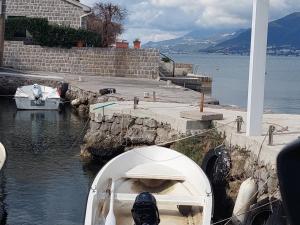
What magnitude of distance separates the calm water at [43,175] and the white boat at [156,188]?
197 centimetres

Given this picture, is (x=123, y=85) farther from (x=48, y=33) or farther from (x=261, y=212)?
(x=261, y=212)

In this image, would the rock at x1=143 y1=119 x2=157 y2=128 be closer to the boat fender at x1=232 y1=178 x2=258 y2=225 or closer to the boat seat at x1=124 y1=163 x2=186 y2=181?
the boat seat at x1=124 y1=163 x2=186 y2=181

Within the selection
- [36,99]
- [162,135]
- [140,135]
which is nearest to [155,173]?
[162,135]

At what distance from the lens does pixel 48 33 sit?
3738 cm

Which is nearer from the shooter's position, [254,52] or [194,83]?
[254,52]

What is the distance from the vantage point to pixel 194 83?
39.2m

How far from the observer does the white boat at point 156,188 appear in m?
9.19

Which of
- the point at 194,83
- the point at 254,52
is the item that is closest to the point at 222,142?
the point at 254,52

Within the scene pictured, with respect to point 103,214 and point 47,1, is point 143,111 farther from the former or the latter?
point 47,1

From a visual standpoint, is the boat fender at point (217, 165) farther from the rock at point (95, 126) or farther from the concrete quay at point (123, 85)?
the concrete quay at point (123, 85)

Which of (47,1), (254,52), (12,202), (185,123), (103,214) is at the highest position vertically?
(47,1)

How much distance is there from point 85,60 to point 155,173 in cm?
2626

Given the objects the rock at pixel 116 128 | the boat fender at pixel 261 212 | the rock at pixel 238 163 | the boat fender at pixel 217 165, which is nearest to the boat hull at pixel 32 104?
the rock at pixel 116 128

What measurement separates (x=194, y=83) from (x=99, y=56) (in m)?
7.22
